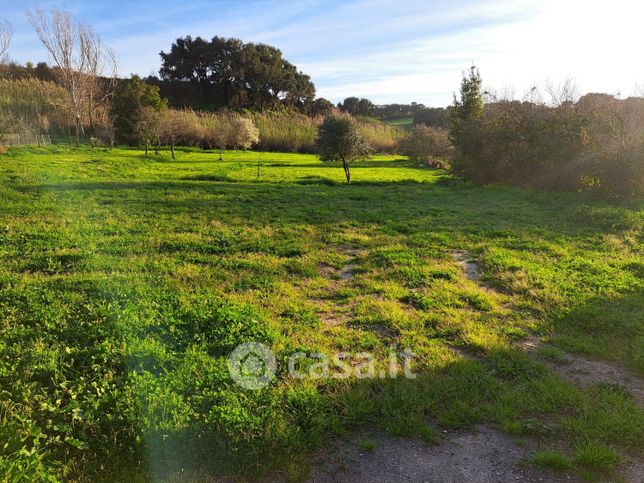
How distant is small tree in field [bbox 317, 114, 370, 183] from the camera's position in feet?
69.2

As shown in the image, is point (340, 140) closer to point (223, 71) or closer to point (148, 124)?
point (148, 124)

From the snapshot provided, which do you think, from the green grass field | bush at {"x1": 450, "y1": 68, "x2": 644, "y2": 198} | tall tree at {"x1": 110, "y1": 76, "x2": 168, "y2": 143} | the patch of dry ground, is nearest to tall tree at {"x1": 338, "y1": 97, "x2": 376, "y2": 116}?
tall tree at {"x1": 110, "y1": 76, "x2": 168, "y2": 143}

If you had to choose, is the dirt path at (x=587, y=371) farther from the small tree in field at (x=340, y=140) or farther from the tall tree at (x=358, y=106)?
the tall tree at (x=358, y=106)

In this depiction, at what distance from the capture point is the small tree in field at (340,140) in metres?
21.1

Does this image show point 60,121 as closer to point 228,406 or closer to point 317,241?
point 317,241

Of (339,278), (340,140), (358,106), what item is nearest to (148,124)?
(340,140)

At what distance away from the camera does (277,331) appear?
431 cm

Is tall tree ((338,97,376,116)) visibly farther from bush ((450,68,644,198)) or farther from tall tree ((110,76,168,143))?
bush ((450,68,644,198))

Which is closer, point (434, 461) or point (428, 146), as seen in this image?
point (434, 461)

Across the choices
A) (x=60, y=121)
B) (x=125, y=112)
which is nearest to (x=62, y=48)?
(x=60, y=121)

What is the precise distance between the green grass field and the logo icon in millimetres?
92

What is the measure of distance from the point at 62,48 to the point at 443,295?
41.9 m

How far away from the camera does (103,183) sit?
14.6m

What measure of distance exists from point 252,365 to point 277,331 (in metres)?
0.73
